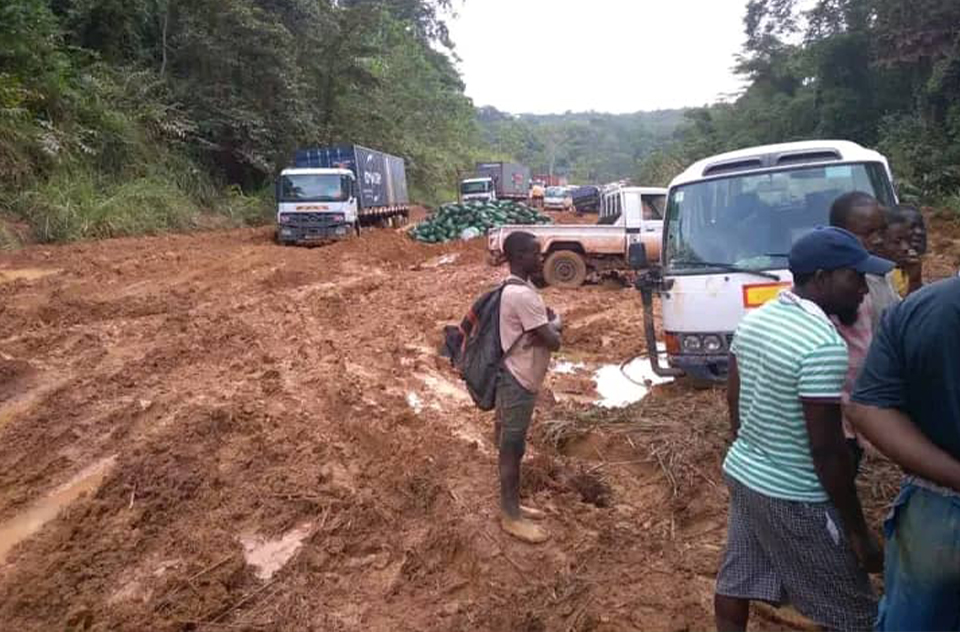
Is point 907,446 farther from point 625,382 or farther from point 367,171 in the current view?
point 367,171

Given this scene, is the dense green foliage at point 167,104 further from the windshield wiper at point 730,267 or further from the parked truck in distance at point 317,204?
the windshield wiper at point 730,267

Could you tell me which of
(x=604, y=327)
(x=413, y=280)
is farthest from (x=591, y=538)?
Answer: (x=413, y=280)

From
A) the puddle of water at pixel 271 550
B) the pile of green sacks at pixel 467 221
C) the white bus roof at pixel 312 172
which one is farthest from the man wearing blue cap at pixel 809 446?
the pile of green sacks at pixel 467 221

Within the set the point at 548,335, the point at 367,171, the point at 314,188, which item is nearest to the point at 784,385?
the point at 548,335

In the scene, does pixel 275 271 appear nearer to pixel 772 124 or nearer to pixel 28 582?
pixel 28 582

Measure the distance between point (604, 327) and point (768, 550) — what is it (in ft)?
25.6

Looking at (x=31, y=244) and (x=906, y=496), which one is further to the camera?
(x=31, y=244)

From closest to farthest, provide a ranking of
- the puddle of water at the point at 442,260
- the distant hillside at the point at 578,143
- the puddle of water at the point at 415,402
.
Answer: the puddle of water at the point at 415,402, the puddle of water at the point at 442,260, the distant hillside at the point at 578,143

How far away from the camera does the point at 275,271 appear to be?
14867 mm

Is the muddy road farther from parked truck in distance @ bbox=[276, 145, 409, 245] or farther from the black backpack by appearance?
parked truck in distance @ bbox=[276, 145, 409, 245]

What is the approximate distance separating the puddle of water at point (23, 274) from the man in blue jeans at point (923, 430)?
43.9 ft

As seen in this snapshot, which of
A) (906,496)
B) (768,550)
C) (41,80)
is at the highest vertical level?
(41,80)

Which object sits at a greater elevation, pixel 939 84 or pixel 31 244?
pixel 939 84

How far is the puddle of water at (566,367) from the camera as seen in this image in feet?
27.1
